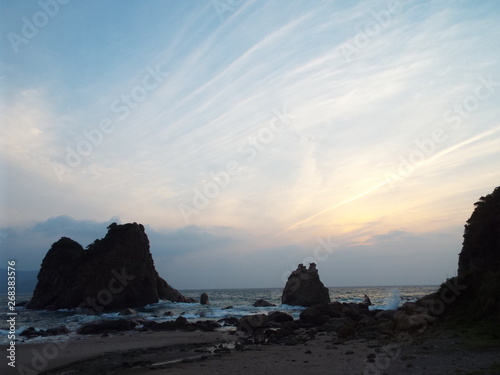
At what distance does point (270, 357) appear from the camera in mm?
17109

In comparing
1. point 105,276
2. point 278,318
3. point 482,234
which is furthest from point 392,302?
point 105,276

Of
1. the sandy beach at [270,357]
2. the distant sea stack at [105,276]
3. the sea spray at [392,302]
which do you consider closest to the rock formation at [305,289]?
the sea spray at [392,302]

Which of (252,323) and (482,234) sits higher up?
(482,234)

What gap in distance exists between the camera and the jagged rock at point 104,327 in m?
31.0

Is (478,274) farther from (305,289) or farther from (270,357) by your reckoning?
(305,289)

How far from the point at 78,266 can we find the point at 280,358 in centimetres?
7703

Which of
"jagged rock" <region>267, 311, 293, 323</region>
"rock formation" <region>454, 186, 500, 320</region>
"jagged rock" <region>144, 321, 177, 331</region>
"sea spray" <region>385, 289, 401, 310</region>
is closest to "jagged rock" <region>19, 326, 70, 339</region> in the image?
"jagged rock" <region>144, 321, 177, 331</region>

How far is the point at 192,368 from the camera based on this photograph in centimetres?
1488

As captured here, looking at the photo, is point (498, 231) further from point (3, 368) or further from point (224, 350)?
point (3, 368)

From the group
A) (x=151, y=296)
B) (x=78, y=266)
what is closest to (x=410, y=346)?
(x=151, y=296)

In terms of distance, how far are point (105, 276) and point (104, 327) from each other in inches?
1908

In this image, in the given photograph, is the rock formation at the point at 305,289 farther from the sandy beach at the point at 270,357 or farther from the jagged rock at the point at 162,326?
the sandy beach at the point at 270,357

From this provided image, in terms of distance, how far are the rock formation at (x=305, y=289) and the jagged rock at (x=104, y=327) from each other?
3711 cm

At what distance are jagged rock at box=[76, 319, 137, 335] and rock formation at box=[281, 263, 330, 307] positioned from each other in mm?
37111
